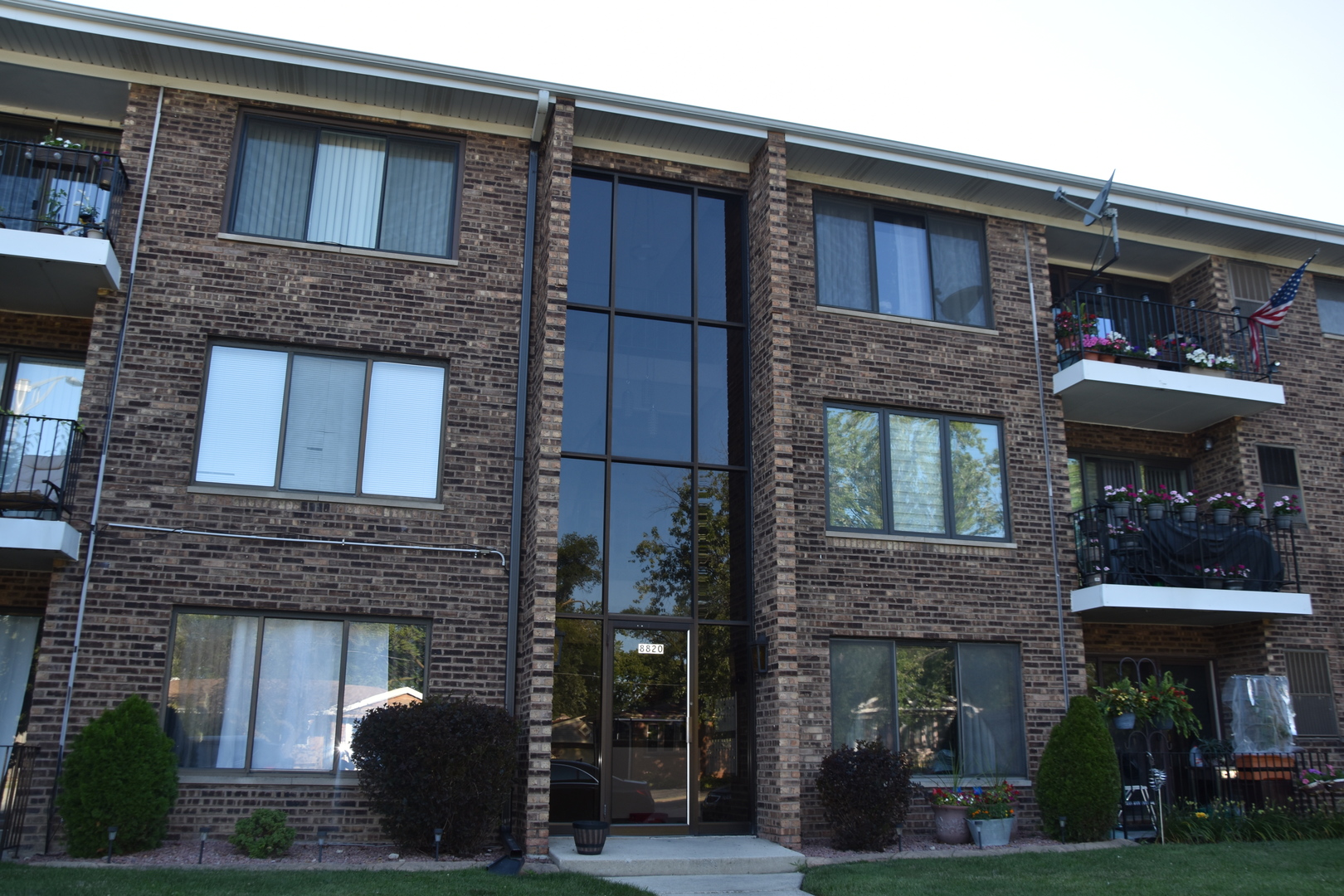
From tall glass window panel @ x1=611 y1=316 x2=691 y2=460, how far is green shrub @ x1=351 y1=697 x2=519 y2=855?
3857 millimetres

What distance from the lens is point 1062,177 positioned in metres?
15.0

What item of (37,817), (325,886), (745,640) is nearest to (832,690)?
(745,640)

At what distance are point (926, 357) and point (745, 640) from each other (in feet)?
15.4

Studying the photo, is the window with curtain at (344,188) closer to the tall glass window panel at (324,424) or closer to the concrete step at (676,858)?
the tall glass window panel at (324,424)

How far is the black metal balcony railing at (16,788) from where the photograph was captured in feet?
33.7

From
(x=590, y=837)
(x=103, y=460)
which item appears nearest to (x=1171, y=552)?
(x=590, y=837)

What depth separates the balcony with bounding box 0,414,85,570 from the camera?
1094cm

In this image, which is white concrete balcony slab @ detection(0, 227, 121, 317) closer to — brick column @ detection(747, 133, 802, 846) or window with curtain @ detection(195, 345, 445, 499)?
window with curtain @ detection(195, 345, 445, 499)

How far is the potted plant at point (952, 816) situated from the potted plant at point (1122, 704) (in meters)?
2.31

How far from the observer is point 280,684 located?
11594mm

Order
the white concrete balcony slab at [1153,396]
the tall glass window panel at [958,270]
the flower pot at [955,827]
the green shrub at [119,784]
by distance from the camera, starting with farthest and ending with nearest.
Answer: the tall glass window panel at [958,270] < the white concrete balcony slab at [1153,396] < the flower pot at [955,827] < the green shrub at [119,784]

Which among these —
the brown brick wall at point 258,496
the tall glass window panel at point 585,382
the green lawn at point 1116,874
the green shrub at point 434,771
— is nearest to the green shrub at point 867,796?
the green lawn at point 1116,874

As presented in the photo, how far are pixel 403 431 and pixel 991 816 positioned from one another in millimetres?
8154

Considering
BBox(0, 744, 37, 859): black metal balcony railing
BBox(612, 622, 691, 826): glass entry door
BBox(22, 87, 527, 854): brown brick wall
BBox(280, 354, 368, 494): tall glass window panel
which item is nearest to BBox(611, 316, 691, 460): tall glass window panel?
BBox(22, 87, 527, 854): brown brick wall
